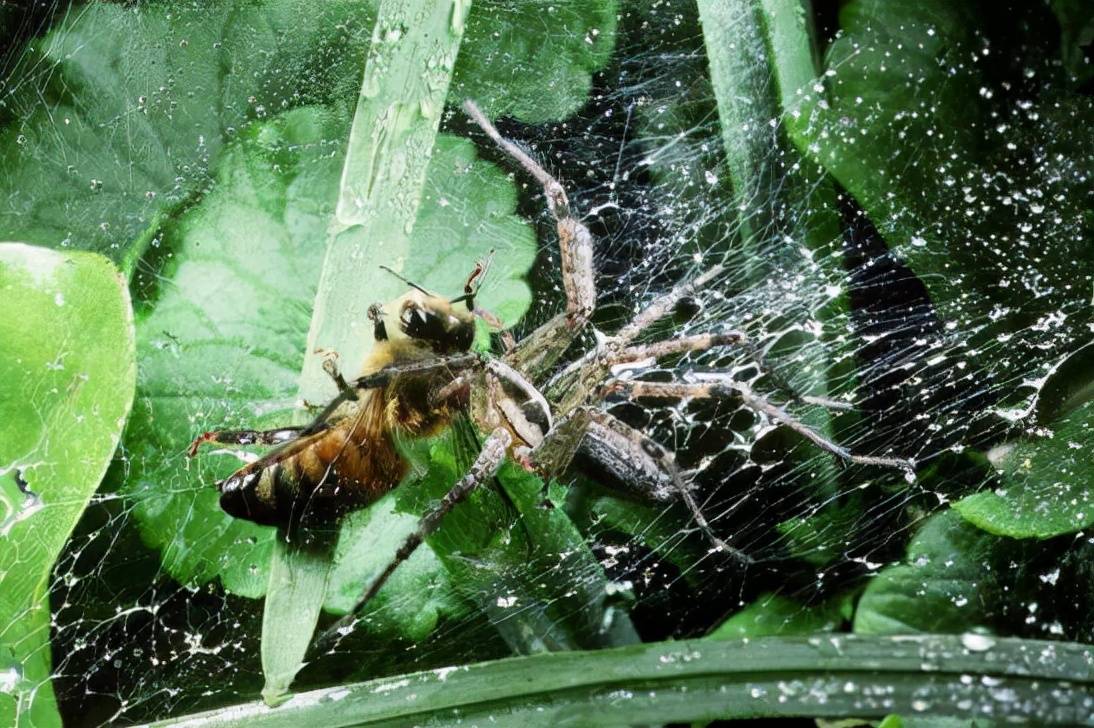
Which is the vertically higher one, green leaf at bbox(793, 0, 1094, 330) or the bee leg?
green leaf at bbox(793, 0, 1094, 330)

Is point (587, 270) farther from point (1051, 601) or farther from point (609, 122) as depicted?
point (1051, 601)

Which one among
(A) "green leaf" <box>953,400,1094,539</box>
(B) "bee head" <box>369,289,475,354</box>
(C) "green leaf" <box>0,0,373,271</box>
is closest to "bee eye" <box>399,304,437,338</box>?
(B) "bee head" <box>369,289,475,354</box>

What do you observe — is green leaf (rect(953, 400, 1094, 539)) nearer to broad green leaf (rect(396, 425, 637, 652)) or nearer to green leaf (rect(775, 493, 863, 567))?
green leaf (rect(775, 493, 863, 567))

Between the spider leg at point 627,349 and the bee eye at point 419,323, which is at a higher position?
the bee eye at point 419,323

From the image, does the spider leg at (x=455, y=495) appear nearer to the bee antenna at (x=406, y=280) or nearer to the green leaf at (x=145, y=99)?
the bee antenna at (x=406, y=280)

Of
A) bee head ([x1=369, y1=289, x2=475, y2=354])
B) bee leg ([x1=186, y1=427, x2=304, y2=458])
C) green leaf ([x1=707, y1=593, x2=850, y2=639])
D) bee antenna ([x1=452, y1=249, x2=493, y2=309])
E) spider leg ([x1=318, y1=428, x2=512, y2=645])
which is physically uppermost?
bee antenna ([x1=452, y1=249, x2=493, y2=309])

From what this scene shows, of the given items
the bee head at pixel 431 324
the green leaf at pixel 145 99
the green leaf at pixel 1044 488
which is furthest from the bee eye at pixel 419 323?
the green leaf at pixel 1044 488
